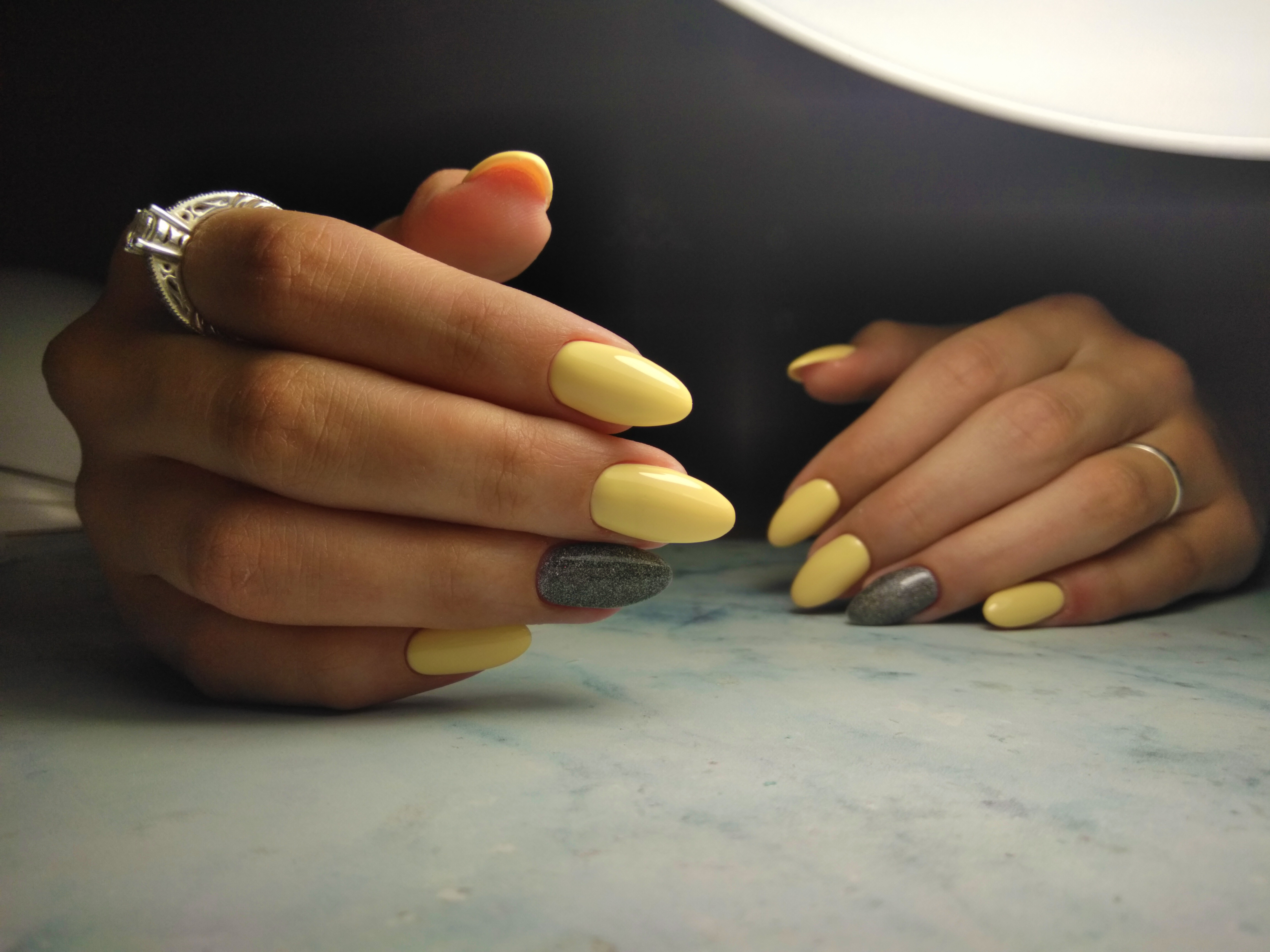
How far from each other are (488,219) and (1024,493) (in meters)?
0.51

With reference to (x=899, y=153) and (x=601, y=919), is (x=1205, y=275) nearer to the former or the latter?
(x=899, y=153)

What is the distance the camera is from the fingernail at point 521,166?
1.68 feet

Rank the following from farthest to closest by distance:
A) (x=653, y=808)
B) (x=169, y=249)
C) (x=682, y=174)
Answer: (x=682, y=174) < (x=169, y=249) < (x=653, y=808)

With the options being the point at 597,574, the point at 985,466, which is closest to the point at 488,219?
the point at 597,574

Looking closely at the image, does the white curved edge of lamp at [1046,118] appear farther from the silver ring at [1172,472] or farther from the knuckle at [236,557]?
the knuckle at [236,557]

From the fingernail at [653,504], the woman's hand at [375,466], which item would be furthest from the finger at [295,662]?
the fingernail at [653,504]

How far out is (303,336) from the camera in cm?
44

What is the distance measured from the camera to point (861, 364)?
2.87ft

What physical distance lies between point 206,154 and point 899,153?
2.73 feet

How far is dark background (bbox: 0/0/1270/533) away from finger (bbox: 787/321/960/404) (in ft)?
0.64

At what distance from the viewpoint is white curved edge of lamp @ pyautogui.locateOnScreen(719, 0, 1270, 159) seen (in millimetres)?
589

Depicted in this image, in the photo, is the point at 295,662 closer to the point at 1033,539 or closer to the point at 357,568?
the point at 357,568

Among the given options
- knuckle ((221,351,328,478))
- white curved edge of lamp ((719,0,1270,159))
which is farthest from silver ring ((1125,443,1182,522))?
knuckle ((221,351,328,478))

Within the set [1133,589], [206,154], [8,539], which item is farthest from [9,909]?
[206,154]
